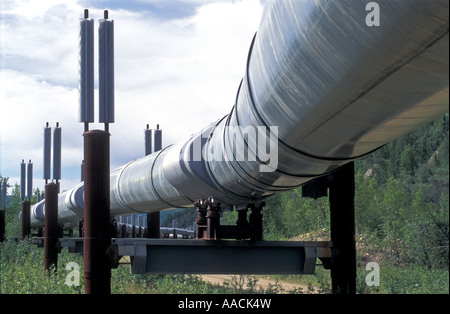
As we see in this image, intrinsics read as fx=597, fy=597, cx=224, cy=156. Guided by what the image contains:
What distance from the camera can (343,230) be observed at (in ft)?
25.6

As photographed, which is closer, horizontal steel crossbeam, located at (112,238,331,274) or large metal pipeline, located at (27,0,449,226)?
large metal pipeline, located at (27,0,449,226)

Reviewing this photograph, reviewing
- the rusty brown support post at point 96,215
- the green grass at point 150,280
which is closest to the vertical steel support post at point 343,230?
the green grass at point 150,280

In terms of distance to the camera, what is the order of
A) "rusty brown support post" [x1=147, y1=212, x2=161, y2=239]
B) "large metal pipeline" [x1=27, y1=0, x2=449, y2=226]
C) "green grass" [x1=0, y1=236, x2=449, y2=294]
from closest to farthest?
1. "large metal pipeline" [x1=27, y1=0, x2=449, y2=226]
2. "green grass" [x1=0, y1=236, x2=449, y2=294]
3. "rusty brown support post" [x1=147, y1=212, x2=161, y2=239]

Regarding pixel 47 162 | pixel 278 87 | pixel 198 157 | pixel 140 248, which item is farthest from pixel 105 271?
pixel 47 162

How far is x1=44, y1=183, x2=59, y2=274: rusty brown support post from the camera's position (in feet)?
61.1

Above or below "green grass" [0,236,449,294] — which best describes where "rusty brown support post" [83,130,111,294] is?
A: above

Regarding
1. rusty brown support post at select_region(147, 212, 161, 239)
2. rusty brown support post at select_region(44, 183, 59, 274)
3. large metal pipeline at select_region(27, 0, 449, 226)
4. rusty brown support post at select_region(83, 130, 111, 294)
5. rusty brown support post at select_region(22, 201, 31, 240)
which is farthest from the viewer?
rusty brown support post at select_region(22, 201, 31, 240)

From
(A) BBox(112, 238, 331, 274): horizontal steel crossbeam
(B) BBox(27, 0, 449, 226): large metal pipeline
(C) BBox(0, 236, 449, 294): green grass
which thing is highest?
(B) BBox(27, 0, 449, 226): large metal pipeline

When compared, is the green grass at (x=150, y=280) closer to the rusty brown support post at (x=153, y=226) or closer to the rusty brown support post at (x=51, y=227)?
the rusty brown support post at (x=51, y=227)

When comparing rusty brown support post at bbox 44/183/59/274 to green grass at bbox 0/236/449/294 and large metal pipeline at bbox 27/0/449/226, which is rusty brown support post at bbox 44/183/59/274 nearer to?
green grass at bbox 0/236/449/294

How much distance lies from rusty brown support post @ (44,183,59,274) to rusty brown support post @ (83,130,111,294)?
11321 millimetres

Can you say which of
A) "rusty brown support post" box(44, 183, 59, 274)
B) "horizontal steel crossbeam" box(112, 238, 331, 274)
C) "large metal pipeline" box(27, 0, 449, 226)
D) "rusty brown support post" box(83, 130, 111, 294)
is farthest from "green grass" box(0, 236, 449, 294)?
"large metal pipeline" box(27, 0, 449, 226)

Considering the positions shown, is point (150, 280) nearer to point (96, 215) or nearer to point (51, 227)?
point (51, 227)
